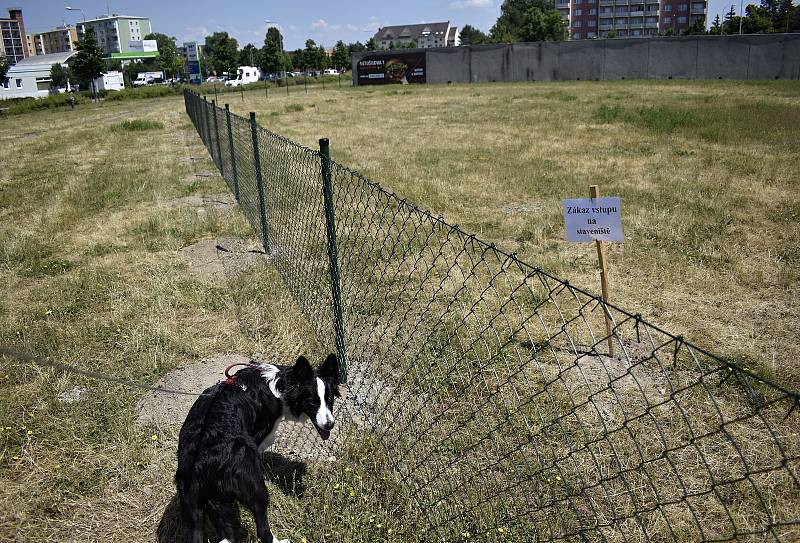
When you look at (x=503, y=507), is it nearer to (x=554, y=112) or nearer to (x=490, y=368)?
(x=490, y=368)

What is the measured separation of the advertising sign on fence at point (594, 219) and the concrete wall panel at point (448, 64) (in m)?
48.4

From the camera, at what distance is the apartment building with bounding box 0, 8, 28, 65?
170 metres

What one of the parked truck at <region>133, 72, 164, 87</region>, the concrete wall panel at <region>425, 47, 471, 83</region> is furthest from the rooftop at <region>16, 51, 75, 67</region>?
the concrete wall panel at <region>425, 47, 471, 83</region>

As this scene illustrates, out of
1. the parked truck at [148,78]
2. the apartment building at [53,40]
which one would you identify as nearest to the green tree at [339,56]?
the parked truck at [148,78]

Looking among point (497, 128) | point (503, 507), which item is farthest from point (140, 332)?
point (497, 128)

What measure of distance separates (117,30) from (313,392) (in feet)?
669

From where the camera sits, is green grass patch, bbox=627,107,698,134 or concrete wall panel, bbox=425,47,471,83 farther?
concrete wall panel, bbox=425,47,471,83

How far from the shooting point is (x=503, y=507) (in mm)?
2945

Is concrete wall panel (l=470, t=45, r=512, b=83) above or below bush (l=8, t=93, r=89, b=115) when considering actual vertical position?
above

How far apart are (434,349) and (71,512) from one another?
2.66 metres

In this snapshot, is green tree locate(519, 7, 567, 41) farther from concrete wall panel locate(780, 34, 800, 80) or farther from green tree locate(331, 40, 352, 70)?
concrete wall panel locate(780, 34, 800, 80)

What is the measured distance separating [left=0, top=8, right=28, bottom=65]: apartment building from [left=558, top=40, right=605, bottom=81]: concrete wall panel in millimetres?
177565

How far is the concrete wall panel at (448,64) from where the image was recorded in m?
49.3

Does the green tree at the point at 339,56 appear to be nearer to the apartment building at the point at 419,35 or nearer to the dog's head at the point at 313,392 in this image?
the apartment building at the point at 419,35
